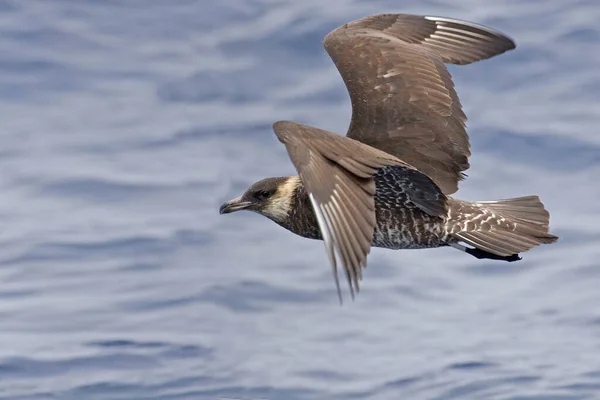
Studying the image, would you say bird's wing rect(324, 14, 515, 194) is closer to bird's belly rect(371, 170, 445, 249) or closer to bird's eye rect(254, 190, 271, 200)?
bird's belly rect(371, 170, 445, 249)

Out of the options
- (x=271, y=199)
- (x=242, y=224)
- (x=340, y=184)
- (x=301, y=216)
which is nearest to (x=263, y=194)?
(x=271, y=199)

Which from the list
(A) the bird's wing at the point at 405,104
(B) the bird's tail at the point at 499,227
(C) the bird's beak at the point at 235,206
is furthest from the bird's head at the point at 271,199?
(B) the bird's tail at the point at 499,227

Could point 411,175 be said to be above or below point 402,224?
above

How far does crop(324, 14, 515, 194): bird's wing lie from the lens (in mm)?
8602

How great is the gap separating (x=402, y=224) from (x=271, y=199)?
2.36ft

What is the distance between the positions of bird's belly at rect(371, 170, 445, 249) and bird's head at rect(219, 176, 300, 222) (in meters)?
0.49

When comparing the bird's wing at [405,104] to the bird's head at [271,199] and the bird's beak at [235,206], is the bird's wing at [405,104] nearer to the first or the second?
the bird's head at [271,199]

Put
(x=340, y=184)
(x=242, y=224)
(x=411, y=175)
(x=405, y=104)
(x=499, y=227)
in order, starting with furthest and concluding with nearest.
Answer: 1. (x=242, y=224)
2. (x=405, y=104)
3. (x=499, y=227)
4. (x=411, y=175)
5. (x=340, y=184)

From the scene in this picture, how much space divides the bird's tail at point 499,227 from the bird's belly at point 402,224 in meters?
0.09

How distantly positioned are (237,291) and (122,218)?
1.13 meters

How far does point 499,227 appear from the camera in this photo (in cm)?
838

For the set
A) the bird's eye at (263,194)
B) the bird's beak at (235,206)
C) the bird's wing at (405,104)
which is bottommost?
the bird's beak at (235,206)

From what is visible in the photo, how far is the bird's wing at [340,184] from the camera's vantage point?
7070 millimetres

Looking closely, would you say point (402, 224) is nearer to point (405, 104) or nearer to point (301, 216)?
point (301, 216)
